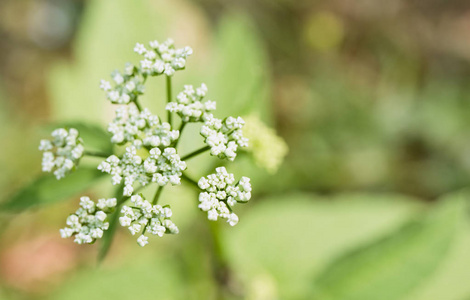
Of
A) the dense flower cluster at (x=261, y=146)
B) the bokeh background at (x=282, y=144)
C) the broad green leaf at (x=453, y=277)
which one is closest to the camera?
the dense flower cluster at (x=261, y=146)

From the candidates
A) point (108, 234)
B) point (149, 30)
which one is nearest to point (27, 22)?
point (149, 30)

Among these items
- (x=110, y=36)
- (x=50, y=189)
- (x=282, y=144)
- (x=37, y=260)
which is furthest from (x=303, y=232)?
(x=37, y=260)

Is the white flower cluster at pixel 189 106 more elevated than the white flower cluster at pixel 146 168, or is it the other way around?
the white flower cluster at pixel 189 106

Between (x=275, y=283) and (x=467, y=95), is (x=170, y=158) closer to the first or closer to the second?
(x=275, y=283)

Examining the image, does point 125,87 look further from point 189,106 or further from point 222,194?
point 222,194

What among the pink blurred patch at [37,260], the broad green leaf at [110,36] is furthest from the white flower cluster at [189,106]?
the pink blurred patch at [37,260]

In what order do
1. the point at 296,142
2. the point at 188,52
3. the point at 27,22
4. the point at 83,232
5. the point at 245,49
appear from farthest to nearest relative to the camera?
the point at 27,22, the point at 296,142, the point at 245,49, the point at 188,52, the point at 83,232

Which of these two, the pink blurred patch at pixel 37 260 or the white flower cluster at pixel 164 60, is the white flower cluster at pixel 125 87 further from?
the pink blurred patch at pixel 37 260
